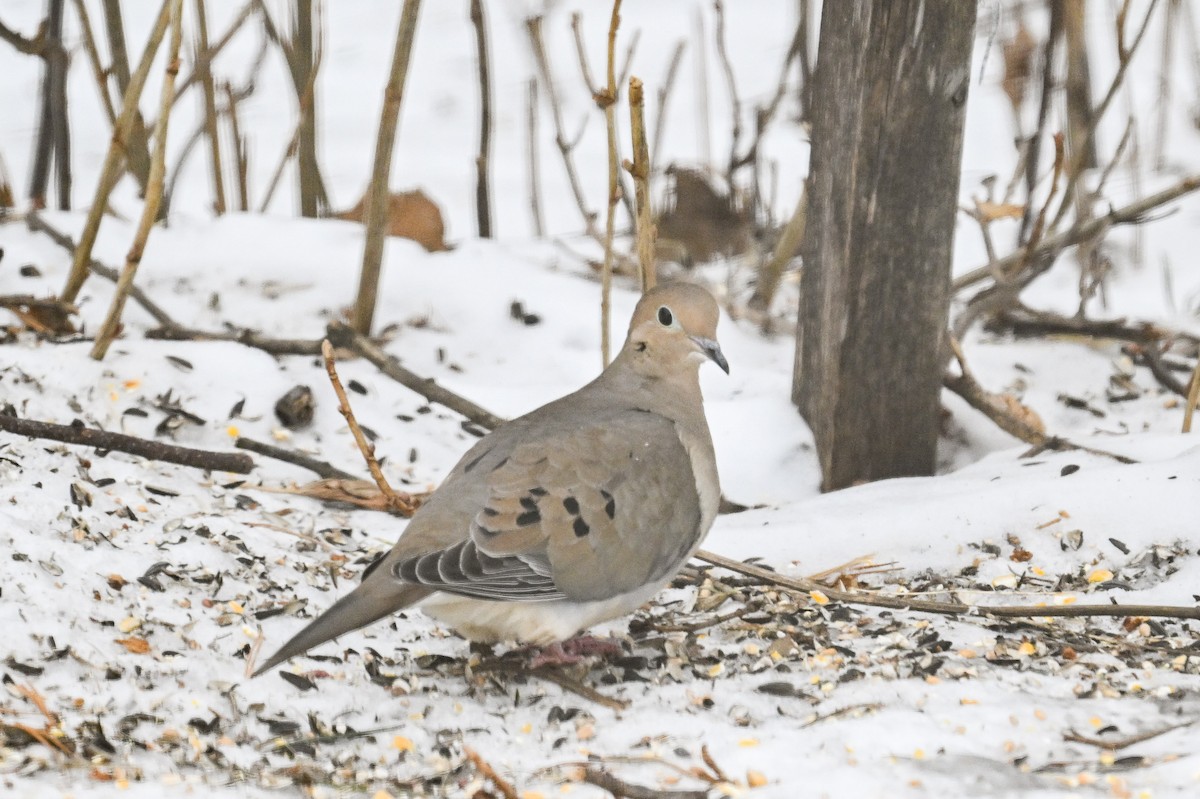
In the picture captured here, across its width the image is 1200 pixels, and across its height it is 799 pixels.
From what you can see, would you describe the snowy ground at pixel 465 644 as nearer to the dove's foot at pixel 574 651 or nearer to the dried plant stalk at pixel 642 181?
the dove's foot at pixel 574 651

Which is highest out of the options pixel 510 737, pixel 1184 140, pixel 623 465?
pixel 1184 140

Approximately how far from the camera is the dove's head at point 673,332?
320cm

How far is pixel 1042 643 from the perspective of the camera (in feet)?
9.36

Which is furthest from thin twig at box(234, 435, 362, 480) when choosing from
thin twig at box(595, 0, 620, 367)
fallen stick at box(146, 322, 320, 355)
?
thin twig at box(595, 0, 620, 367)

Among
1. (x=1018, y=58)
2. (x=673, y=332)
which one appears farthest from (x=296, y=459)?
(x=1018, y=58)

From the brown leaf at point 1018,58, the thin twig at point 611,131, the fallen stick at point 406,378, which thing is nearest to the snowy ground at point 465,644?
the fallen stick at point 406,378

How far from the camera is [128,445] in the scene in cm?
336

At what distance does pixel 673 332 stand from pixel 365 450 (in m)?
0.77

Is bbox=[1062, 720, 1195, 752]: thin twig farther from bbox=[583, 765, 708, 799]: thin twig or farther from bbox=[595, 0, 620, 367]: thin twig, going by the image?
bbox=[595, 0, 620, 367]: thin twig

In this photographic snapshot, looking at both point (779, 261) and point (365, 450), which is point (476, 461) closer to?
point (365, 450)

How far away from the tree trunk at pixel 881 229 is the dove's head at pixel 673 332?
634 mm

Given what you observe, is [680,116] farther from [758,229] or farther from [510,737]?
[510,737]

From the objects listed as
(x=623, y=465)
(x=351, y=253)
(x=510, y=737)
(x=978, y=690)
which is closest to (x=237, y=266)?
(x=351, y=253)

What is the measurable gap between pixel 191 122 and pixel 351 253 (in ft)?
9.80
